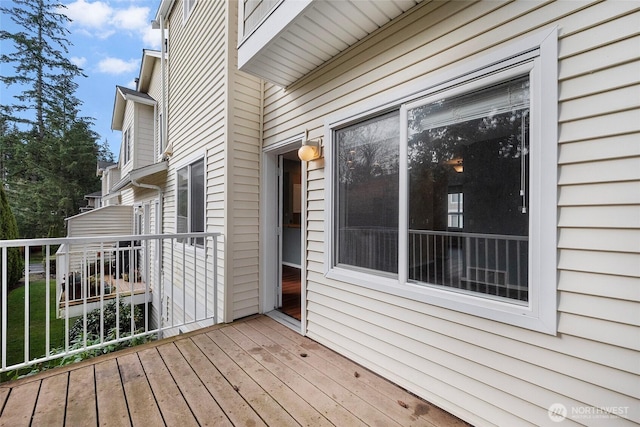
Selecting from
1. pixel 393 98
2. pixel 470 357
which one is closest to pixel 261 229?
pixel 393 98

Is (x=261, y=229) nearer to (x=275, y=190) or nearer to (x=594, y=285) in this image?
(x=275, y=190)

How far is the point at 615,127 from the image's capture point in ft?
4.31

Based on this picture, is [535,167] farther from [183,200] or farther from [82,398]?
[183,200]

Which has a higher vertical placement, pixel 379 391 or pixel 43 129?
pixel 43 129

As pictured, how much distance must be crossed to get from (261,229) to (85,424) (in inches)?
95.9

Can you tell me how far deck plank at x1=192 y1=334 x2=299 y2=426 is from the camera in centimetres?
184

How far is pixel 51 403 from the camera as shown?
195 cm

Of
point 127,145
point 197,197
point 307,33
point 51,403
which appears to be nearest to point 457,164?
point 307,33

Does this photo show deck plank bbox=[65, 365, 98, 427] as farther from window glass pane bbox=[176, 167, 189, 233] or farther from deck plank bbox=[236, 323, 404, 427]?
window glass pane bbox=[176, 167, 189, 233]

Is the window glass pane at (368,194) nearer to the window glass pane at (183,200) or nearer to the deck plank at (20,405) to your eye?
the deck plank at (20,405)

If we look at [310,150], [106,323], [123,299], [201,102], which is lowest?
[106,323]

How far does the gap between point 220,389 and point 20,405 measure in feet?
4.49

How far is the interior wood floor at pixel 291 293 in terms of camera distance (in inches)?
150

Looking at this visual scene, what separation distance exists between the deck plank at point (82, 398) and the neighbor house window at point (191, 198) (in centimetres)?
225
